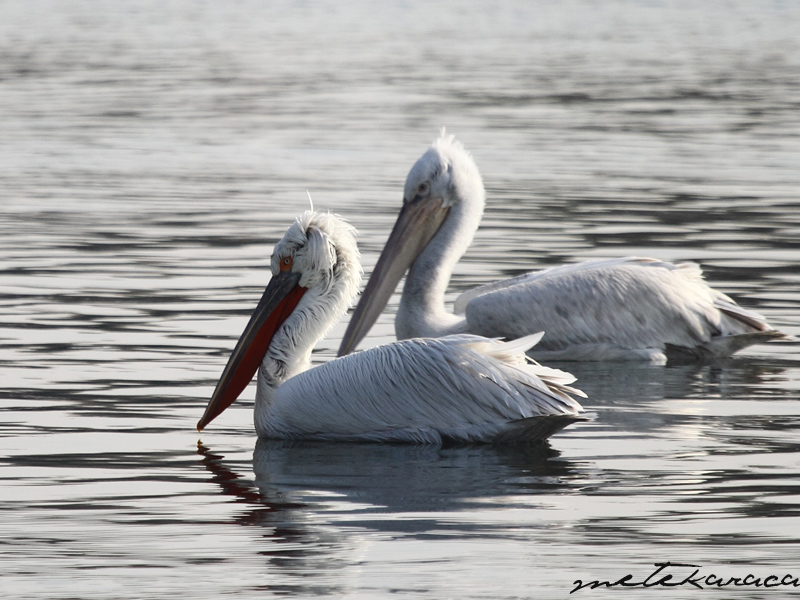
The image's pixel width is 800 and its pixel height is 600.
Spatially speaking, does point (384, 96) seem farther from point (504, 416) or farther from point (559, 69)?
point (504, 416)

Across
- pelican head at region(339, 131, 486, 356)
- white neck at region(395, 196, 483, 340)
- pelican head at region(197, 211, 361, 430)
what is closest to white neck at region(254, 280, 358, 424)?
pelican head at region(197, 211, 361, 430)

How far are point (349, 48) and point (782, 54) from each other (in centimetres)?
806

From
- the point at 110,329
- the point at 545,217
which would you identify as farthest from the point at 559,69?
the point at 110,329

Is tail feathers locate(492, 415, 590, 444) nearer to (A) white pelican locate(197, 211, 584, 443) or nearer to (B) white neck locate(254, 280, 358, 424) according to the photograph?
(A) white pelican locate(197, 211, 584, 443)

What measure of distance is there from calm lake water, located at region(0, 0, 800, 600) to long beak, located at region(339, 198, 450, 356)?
33 centimetres

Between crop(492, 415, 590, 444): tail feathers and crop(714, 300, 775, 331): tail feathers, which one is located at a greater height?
crop(492, 415, 590, 444): tail feathers

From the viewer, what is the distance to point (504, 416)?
5941mm

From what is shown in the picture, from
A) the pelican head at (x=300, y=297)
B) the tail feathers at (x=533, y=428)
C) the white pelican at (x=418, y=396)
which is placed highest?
the pelican head at (x=300, y=297)

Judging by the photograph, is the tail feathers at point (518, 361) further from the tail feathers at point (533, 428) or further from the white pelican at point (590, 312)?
the white pelican at point (590, 312)

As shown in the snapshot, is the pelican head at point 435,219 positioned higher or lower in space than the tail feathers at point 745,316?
higher

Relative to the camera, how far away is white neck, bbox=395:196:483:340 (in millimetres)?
8000

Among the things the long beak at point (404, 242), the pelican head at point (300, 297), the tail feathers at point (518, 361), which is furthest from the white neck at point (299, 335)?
the long beak at point (404, 242)

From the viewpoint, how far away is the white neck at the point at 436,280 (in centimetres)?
800

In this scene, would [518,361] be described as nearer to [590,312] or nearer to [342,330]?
[590,312]
